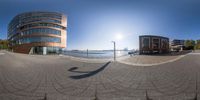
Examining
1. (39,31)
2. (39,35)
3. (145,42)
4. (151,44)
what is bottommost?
(151,44)

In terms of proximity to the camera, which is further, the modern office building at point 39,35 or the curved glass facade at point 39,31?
the curved glass facade at point 39,31

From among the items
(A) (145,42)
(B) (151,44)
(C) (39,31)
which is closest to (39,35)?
(C) (39,31)

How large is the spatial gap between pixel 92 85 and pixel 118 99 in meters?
1.14

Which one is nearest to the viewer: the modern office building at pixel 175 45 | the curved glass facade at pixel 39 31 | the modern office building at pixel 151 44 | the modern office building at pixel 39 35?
the modern office building at pixel 151 44

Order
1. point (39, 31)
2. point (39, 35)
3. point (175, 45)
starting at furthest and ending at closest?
point (39, 35)
point (39, 31)
point (175, 45)

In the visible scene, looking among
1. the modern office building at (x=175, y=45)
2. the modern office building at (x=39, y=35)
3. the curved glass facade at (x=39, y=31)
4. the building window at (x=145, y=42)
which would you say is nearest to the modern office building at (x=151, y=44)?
the building window at (x=145, y=42)

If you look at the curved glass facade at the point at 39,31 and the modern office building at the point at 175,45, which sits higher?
the curved glass facade at the point at 39,31

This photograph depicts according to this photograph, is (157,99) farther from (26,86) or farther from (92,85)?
(26,86)

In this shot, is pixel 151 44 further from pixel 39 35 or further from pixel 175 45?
pixel 39 35

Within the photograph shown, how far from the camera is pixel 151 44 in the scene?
6.59 m

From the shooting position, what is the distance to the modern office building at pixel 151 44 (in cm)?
654

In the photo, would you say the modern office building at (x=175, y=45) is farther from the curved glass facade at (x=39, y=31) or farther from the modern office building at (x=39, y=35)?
the curved glass facade at (x=39, y=31)

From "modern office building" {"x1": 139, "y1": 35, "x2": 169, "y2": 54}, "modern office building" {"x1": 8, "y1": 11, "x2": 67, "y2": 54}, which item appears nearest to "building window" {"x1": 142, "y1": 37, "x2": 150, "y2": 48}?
"modern office building" {"x1": 139, "y1": 35, "x2": 169, "y2": 54}

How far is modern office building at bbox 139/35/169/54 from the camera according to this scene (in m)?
6.54
